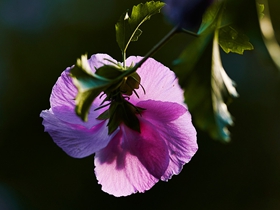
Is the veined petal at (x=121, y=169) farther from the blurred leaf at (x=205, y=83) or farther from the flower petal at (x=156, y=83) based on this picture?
the blurred leaf at (x=205, y=83)

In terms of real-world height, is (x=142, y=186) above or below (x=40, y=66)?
above

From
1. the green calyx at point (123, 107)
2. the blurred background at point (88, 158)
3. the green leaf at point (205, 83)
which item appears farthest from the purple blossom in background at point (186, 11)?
the blurred background at point (88, 158)

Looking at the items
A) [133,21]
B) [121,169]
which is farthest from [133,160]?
[133,21]

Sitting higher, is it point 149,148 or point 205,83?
point 205,83

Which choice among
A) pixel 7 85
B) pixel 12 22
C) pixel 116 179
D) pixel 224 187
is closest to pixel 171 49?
pixel 224 187

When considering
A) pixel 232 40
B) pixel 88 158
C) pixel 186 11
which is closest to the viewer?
pixel 186 11

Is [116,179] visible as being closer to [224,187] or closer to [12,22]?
[224,187]

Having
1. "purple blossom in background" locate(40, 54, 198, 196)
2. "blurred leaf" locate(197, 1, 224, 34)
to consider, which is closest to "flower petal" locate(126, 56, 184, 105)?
"purple blossom in background" locate(40, 54, 198, 196)

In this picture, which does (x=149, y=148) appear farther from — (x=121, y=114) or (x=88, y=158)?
(x=88, y=158)

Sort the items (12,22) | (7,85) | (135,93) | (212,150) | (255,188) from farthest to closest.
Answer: (12,22), (7,85), (255,188), (212,150), (135,93)
